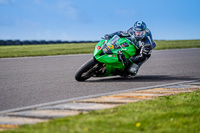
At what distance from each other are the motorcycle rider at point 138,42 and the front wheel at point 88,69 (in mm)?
721

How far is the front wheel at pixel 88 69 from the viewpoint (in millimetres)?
9008

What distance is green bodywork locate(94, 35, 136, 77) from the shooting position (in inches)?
354

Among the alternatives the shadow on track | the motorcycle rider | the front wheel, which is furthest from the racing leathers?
the front wheel

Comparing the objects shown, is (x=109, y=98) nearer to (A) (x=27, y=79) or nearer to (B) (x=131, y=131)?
(B) (x=131, y=131)

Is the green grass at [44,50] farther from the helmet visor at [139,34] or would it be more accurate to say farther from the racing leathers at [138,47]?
the helmet visor at [139,34]

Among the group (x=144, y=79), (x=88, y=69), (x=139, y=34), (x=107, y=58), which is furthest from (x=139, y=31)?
(x=88, y=69)

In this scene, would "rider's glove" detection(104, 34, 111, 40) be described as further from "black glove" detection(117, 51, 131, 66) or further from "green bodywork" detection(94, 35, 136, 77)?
"black glove" detection(117, 51, 131, 66)

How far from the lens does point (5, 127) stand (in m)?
4.87

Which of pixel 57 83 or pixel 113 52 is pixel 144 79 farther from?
pixel 57 83

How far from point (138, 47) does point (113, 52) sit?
2.04 ft

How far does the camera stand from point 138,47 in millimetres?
9211

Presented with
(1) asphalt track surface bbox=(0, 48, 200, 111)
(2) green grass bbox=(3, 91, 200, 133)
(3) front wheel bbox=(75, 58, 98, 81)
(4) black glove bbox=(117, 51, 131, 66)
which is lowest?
(2) green grass bbox=(3, 91, 200, 133)

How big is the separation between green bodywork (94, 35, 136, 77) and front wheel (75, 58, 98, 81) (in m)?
0.16

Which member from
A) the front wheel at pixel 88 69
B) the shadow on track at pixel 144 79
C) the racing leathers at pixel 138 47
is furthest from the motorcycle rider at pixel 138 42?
the front wheel at pixel 88 69
